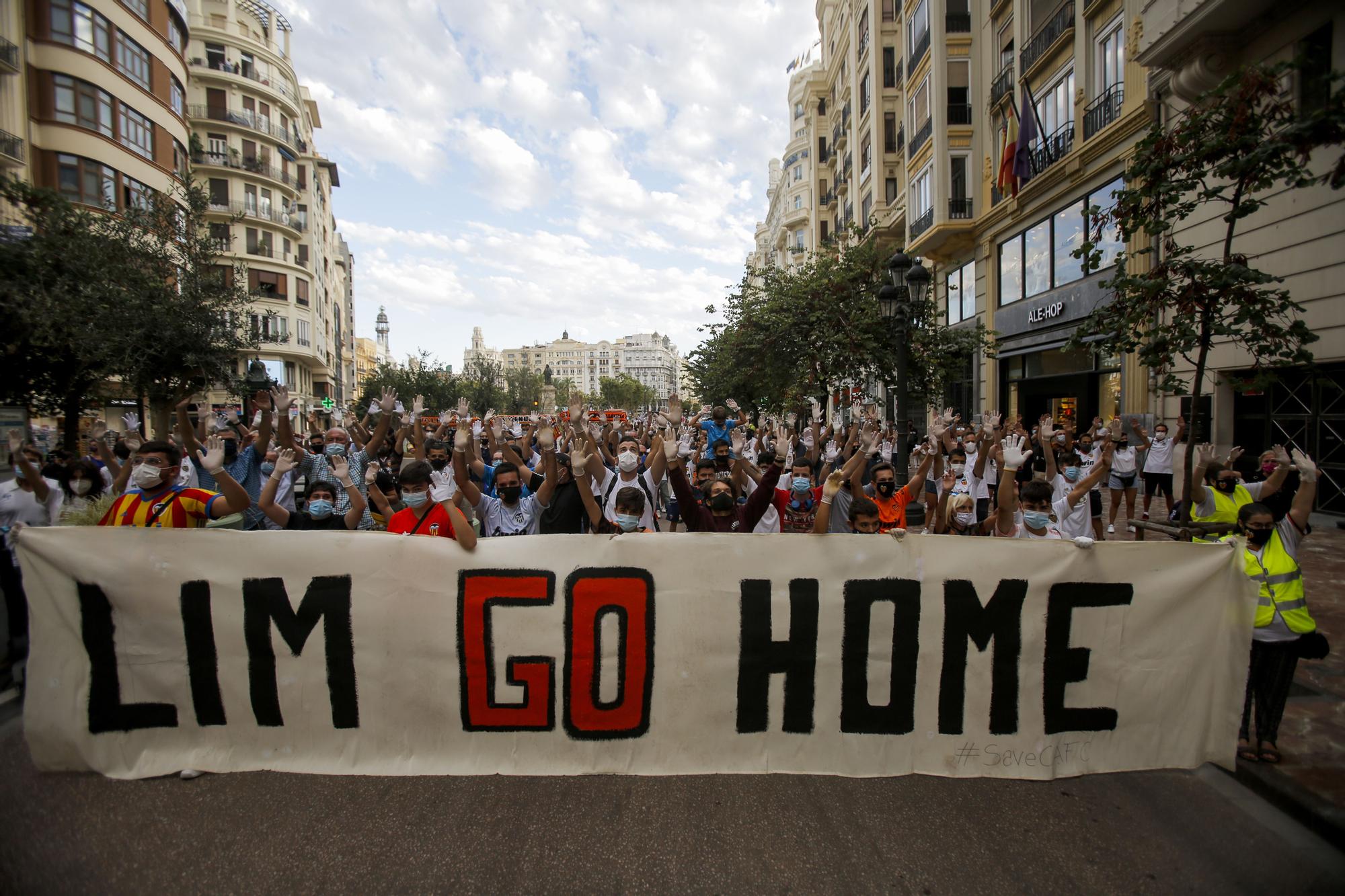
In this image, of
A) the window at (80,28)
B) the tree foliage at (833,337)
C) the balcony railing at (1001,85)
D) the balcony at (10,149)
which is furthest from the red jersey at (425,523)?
the window at (80,28)

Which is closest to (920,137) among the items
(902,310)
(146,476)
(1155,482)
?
(902,310)

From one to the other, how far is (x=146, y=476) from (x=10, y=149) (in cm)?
2712

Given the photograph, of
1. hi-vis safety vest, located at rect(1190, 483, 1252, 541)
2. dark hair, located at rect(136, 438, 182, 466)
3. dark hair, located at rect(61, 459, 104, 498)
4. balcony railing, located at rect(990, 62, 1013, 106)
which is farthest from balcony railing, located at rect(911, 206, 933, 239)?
dark hair, located at rect(136, 438, 182, 466)

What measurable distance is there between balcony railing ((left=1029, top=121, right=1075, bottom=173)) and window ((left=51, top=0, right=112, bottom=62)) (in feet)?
107

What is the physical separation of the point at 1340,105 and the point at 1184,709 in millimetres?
4648

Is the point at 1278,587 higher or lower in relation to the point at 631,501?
lower

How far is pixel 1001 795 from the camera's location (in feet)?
12.6

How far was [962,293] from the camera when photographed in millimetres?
25438

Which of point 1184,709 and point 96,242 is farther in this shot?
point 96,242

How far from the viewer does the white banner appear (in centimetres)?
375

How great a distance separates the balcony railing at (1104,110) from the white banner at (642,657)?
56.4 feet

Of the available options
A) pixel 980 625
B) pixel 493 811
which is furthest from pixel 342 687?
pixel 980 625

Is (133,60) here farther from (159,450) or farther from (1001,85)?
(159,450)

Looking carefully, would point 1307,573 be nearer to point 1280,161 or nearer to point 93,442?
point 1280,161
